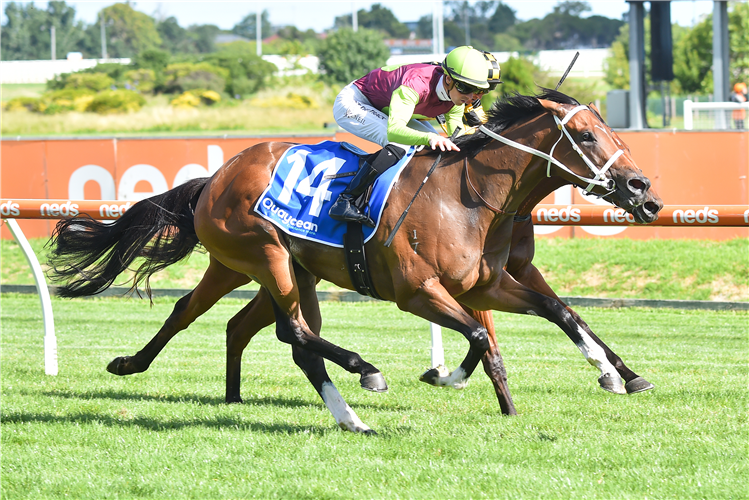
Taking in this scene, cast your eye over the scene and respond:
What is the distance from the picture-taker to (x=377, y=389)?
4320 millimetres

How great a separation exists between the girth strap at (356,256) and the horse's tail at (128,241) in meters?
1.44

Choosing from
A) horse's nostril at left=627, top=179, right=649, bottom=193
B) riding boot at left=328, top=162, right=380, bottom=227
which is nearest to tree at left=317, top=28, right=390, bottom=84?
riding boot at left=328, top=162, right=380, bottom=227

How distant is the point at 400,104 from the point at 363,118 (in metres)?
0.57

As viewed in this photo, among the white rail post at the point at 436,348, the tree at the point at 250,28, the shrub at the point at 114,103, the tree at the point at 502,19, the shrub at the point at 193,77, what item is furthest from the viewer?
the tree at the point at 502,19

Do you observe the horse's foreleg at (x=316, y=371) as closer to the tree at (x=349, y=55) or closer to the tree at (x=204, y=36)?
the tree at (x=349, y=55)

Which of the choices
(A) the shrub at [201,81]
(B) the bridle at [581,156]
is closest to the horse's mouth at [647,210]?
(B) the bridle at [581,156]

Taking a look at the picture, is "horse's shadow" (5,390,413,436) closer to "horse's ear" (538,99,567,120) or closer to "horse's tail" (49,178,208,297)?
"horse's tail" (49,178,208,297)

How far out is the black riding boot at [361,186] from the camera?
4633 millimetres

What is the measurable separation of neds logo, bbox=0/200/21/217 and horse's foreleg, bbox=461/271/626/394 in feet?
11.7

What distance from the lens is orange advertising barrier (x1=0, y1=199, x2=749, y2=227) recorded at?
538 centimetres

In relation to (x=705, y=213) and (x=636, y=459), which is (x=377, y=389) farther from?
(x=705, y=213)

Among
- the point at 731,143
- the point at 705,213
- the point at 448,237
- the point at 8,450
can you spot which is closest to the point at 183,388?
the point at 8,450

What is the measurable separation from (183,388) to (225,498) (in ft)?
8.33

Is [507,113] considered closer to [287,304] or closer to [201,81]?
[287,304]
